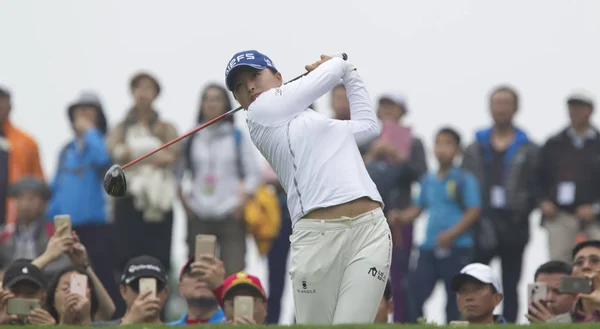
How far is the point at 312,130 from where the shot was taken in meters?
9.39

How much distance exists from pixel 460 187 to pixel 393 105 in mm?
1277

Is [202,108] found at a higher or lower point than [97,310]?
higher

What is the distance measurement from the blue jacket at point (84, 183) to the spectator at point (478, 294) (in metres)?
4.49

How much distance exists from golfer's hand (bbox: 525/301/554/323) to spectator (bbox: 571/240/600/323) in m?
0.19

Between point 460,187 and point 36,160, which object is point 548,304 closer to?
point 460,187

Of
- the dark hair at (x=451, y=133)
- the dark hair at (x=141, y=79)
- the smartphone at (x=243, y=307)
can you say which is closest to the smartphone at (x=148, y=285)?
the smartphone at (x=243, y=307)

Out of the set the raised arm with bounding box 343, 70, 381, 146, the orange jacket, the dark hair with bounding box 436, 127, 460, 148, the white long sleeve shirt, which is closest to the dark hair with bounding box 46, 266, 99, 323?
the white long sleeve shirt

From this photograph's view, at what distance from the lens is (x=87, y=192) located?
15.0 meters

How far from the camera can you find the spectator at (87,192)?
14828mm

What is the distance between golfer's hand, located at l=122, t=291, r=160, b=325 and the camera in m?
11.0

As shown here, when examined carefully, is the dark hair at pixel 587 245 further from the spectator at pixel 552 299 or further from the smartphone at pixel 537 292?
the smartphone at pixel 537 292

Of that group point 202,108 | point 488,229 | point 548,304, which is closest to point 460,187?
point 488,229

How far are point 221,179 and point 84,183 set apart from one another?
53.0 inches

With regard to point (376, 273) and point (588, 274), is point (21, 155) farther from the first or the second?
point (376, 273)
